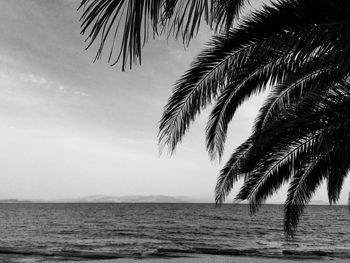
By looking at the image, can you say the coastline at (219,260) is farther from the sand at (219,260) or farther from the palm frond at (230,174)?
the palm frond at (230,174)

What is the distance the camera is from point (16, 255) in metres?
17.5

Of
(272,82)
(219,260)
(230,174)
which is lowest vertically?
(219,260)

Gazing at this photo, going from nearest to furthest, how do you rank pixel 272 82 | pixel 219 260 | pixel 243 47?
pixel 243 47 < pixel 272 82 < pixel 219 260

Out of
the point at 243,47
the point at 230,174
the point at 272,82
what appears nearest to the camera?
the point at 243,47

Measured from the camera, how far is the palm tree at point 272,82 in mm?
2352

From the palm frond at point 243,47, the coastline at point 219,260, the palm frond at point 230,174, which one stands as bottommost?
the coastline at point 219,260

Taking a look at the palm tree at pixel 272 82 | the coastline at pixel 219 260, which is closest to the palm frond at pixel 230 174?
the palm tree at pixel 272 82

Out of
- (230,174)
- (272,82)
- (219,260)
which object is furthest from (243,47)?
(219,260)

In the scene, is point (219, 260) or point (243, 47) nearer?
point (243, 47)

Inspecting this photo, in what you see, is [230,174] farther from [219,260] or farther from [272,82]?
[219,260]

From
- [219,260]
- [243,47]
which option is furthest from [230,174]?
[219,260]

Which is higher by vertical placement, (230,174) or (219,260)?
(230,174)

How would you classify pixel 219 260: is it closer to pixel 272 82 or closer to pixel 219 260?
pixel 219 260

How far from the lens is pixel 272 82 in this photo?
15.9 ft
